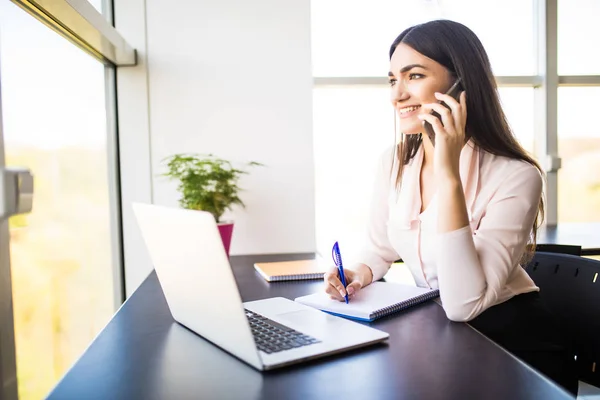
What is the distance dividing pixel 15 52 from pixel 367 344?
1.22m

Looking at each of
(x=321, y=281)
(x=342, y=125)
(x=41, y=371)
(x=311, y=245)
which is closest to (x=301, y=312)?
(x=321, y=281)

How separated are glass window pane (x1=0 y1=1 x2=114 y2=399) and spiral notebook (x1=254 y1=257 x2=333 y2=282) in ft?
2.22

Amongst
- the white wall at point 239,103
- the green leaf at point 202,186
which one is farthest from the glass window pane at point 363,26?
the green leaf at point 202,186

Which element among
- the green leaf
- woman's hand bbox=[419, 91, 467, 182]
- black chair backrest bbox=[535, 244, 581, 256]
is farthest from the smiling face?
the green leaf

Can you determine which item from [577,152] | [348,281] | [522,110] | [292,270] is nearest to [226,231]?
[292,270]

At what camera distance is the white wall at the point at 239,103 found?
224 centimetres

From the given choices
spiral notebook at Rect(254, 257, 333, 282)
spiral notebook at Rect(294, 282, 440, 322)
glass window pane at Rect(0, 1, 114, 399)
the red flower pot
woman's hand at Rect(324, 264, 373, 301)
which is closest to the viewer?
spiral notebook at Rect(294, 282, 440, 322)

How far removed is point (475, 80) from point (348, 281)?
654 millimetres

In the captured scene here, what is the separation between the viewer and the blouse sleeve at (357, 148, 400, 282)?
60.9 inches

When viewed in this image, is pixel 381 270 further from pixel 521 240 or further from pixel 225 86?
pixel 225 86

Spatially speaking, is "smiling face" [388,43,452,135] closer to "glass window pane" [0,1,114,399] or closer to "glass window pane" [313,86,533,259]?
"glass window pane" [0,1,114,399]

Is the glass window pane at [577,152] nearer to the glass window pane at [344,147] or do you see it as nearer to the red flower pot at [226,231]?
the glass window pane at [344,147]

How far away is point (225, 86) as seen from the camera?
2273 mm

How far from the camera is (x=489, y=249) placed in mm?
1164
